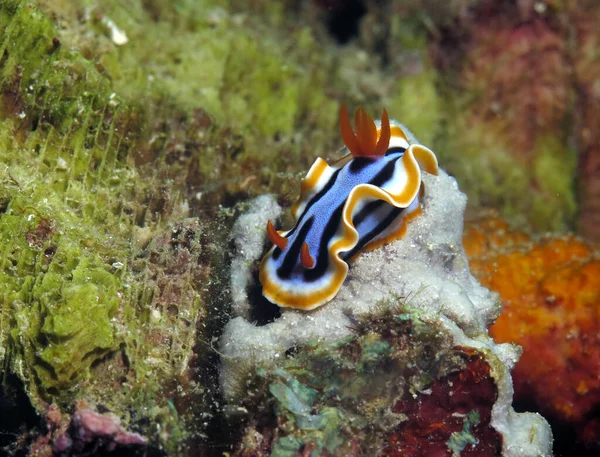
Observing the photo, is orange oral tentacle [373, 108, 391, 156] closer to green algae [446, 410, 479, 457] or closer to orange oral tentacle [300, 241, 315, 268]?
orange oral tentacle [300, 241, 315, 268]

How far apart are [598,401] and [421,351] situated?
111 inches

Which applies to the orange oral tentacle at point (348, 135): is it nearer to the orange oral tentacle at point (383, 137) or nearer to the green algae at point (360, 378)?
the orange oral tentacle at point (383, 137)

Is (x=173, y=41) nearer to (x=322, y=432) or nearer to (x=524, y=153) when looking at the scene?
(x=322, y=432)

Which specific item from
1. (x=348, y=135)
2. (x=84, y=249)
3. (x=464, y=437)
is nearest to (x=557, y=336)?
(x=464, y=437)

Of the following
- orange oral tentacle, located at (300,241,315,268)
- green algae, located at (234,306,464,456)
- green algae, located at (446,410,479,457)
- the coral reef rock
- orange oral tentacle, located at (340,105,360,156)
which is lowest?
the coral reef rock

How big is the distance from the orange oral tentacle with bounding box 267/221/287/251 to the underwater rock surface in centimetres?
37

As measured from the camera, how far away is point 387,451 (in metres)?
2.83

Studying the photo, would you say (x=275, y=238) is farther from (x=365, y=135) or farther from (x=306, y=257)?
(x=365, y=135)

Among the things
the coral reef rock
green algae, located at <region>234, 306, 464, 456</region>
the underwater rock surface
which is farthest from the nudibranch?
the coral reef rock

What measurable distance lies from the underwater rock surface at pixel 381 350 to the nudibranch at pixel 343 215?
0.38 feet

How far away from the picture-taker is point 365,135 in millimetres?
3094

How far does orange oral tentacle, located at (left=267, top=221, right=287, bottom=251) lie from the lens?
2957 mm

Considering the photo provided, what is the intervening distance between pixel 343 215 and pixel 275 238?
427 millimetres

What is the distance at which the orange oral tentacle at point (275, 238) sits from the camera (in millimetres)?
2957
